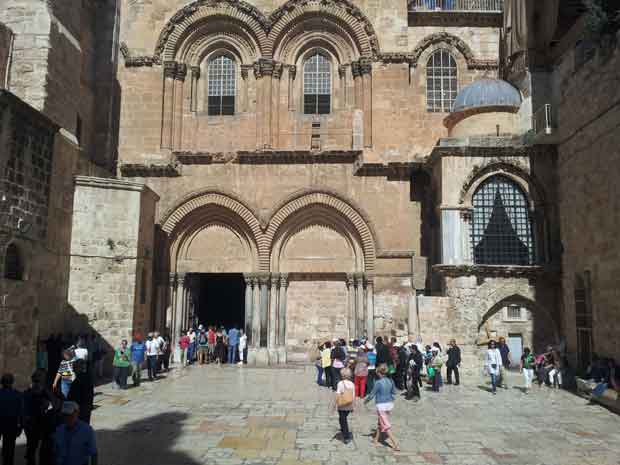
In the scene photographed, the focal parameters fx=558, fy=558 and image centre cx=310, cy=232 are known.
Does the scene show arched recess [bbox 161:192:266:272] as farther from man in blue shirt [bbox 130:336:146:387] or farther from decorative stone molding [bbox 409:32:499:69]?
decorative stone molding [bbox 409:32:499:69]

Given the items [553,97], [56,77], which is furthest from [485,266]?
[56,77]

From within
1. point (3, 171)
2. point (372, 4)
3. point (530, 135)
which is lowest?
point (3, 171)

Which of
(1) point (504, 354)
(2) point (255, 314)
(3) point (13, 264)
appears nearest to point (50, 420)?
(3) point (13, 264)

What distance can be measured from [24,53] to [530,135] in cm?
1532

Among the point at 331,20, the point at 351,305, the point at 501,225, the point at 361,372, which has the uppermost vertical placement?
the point at 331,20

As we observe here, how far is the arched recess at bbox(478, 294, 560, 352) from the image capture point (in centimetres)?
1783

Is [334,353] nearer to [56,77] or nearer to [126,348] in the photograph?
[126,348]

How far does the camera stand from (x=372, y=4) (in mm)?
21734

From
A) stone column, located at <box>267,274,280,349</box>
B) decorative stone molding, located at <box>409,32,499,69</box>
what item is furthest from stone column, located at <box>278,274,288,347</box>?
decorative stone molding, located at <box>409,32,499,69</box>

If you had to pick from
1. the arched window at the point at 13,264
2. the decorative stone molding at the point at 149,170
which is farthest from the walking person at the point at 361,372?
the decorative stone molding at the point at 149,170

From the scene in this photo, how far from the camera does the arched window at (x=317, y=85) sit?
22.2 m

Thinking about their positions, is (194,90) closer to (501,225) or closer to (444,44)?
(444,44)

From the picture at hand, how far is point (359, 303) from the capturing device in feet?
66.5

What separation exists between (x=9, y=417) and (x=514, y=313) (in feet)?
49.6
